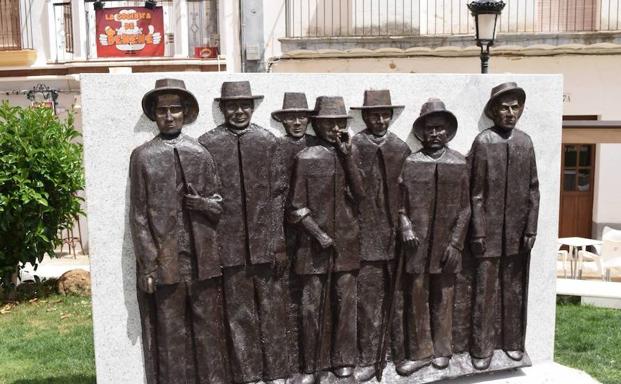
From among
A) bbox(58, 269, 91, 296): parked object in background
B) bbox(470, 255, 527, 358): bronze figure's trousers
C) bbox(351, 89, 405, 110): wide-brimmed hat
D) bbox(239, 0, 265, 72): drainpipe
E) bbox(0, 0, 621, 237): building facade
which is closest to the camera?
bbox(351, 89, 405, 110): wide-brimmed hat

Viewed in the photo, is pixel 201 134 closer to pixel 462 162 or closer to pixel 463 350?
pixel 462 162

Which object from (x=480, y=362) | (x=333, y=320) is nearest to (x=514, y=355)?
(x=480, y=362)

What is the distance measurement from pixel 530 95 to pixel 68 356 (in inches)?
174

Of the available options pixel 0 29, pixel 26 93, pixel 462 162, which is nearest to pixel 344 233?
pixel 462 162

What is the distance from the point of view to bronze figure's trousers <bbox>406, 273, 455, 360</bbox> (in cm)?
472

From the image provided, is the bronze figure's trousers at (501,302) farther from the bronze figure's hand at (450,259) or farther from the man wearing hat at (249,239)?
the man wearing hat at (249,239)

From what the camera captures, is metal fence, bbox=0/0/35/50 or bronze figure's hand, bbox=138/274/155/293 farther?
metal fence, bbox=0/0/35/50

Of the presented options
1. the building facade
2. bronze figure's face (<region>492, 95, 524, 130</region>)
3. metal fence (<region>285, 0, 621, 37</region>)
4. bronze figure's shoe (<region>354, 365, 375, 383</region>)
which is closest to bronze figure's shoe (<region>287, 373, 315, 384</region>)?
bronze figure's shoe (<region>354, 365, 375, 383</region>)

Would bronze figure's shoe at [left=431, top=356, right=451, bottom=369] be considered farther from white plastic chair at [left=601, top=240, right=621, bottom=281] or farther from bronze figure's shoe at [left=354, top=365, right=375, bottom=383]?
white plastic chair at [left=601, top=240, right=621, bottom=281]

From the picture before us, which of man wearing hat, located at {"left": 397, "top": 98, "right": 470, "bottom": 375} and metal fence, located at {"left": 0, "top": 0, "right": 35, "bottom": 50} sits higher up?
metal fence, located at {"left": 0, "top": 0, "right": 35, "bottom": 50}

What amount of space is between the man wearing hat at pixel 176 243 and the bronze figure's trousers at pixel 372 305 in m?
0.91

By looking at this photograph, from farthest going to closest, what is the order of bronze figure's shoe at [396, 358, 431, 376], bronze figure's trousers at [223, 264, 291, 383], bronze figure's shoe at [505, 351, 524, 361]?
bronze figure's shoe at [505, 351, 524, 361]
bronze figure's shoe at [396, 358, 431, 376]
bronze figure's trousers at [223, 264, 291, 383]

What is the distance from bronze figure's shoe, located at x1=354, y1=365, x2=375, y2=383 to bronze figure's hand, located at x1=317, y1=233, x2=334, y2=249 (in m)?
0.85

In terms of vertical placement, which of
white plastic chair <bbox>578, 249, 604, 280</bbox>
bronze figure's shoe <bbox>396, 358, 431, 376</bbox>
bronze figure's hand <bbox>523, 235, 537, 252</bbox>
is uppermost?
bronze figure's hand <bbox>523, 235, 537, 252</bbox>
